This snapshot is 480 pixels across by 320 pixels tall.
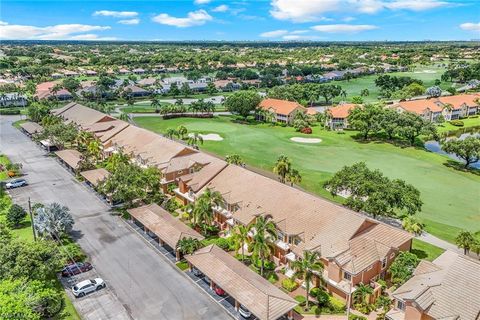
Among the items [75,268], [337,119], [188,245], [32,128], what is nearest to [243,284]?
[188,245]

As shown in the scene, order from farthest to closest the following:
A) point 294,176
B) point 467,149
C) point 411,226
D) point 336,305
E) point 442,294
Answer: point 467,149 → point 294,176 → point 411,226 → point 336,305 → point 442,294

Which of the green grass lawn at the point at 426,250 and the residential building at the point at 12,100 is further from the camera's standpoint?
the residential building at the point at 12,100

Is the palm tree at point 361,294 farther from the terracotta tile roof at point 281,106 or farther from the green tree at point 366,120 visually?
the terracotta tile roof at point 281,106

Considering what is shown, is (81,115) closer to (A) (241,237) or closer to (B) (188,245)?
(B) (188,245)

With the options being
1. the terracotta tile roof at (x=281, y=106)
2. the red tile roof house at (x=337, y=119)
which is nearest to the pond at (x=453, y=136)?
the red tile roof house at (x=337, y=119)

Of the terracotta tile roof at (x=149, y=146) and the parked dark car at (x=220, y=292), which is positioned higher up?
the terracotta tile roof at (x=149, y=146)

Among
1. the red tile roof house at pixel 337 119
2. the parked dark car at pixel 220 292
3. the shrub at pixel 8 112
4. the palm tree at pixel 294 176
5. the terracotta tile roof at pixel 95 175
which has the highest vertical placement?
the shrub at pixel 8 112

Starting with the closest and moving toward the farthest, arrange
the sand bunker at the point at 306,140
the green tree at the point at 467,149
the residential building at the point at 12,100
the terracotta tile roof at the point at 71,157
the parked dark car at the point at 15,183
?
the parked dark car at the point at 15,183 < the terracotta tile roof at the point at 71,157 < the green tree at the point at 467,149 < the sand bunker at the point at 306,140 < the residential building at the point at 12,100

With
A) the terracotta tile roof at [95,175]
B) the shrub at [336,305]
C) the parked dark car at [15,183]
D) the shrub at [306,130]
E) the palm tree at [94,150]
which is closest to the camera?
the shrub at [336,305]
